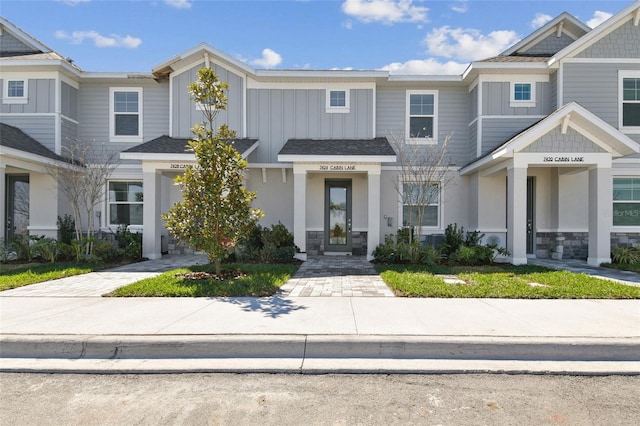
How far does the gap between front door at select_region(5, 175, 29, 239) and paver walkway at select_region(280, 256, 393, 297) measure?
10.6 m

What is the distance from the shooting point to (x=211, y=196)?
795 cm

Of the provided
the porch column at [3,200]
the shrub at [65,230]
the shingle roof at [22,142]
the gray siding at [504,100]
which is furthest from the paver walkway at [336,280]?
the shingle roof at [22,142]

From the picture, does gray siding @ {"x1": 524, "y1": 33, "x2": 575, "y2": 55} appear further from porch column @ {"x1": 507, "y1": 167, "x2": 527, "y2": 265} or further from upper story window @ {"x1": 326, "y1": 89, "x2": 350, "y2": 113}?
upper story window @ {"x1": 326, "y1": 89, "x2": 350, "y2": 113}

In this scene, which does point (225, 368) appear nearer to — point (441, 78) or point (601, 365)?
point (601, 365)

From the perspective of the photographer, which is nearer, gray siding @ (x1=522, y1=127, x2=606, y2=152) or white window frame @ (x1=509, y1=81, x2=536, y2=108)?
gray siding @ (x1=522, y1=127, x2=606, y2=152)

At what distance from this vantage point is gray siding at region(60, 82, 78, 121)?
528 inches

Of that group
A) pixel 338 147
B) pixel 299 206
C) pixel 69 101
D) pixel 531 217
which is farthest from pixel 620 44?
pixel 69 101

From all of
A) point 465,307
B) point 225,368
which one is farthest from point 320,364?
point 465,307

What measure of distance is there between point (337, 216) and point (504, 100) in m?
7.10

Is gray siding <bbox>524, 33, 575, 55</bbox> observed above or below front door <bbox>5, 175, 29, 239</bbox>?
above

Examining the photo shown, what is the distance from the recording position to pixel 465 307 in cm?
604

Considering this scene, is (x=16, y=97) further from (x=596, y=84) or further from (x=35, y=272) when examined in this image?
(x=596, y=84)

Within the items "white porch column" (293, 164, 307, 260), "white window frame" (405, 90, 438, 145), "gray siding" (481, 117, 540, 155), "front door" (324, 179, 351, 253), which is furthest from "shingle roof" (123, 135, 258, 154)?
"gray siding" (481, 117, 540, 155)

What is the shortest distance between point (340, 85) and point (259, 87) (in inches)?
117
